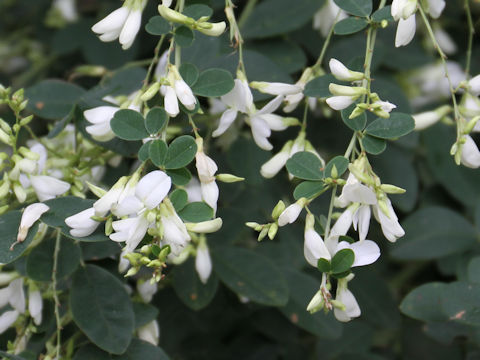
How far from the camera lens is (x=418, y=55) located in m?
1.58

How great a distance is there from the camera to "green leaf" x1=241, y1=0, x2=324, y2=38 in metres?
1.28

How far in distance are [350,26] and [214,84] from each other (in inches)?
8.7

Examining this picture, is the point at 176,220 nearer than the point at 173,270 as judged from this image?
Yes

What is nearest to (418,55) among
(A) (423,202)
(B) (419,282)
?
(A) (423,202)

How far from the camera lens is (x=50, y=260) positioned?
984 mm

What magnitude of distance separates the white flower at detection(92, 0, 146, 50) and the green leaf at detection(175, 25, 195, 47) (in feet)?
0.19

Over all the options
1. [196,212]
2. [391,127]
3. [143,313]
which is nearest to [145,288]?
[143,313]

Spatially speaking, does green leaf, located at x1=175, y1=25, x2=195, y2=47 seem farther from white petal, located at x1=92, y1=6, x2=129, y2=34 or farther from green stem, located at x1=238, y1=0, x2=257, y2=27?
green stem, located at x1=238, y1=0, x2=257, y2=27

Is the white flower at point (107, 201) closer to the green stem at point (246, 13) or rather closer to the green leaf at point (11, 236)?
the green leaf at point (11, 236)

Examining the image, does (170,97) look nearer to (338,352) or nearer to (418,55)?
(338,352)

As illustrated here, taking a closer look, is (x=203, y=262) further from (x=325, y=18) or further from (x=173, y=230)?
(x=325, y=18)

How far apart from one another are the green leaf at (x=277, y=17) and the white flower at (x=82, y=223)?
0.63 meters

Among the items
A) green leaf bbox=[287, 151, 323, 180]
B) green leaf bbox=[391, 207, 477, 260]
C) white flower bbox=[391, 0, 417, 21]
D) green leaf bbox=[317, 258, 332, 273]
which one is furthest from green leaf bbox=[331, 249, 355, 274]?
green leaf bbox=[391, 207, 477, 260]

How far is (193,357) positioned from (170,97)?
72cm
